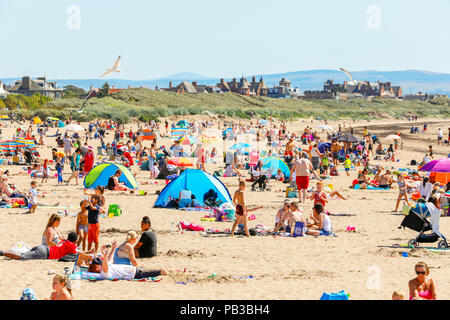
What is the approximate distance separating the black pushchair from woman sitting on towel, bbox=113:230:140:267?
205 inches

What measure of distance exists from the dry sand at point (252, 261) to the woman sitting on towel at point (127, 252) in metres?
0.44

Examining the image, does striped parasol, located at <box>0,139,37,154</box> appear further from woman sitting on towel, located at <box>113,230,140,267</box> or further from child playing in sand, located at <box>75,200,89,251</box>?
woman sitting on towel, located at <box>113,230,140,267</box>

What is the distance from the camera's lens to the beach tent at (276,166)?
76.1ft

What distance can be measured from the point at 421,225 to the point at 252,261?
331 cm

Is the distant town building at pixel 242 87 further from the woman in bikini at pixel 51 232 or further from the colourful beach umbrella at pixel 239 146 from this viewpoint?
the woman in bikini at pixel 51 232

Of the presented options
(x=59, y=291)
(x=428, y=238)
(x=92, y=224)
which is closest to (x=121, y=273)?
(x=92, y=224)

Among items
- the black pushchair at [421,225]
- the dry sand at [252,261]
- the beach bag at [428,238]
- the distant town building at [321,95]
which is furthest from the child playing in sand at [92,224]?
the distant town building at [321,95]

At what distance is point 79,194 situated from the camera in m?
18.6

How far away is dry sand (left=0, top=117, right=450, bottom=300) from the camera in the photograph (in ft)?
29.1

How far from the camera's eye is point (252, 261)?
10688mm

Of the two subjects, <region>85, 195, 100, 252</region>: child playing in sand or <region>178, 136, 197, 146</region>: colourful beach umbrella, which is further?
<region>178, 136, 197, 146</region>: colourful beach umbrella

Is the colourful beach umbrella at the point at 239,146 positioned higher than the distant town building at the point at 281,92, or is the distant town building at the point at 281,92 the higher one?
the distant town building at the point at 281,92

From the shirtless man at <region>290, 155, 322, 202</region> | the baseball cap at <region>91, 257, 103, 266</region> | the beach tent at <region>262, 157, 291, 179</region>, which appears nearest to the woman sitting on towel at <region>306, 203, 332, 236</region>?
the shirtless man at <region>290, 155, 322, 202</region>
